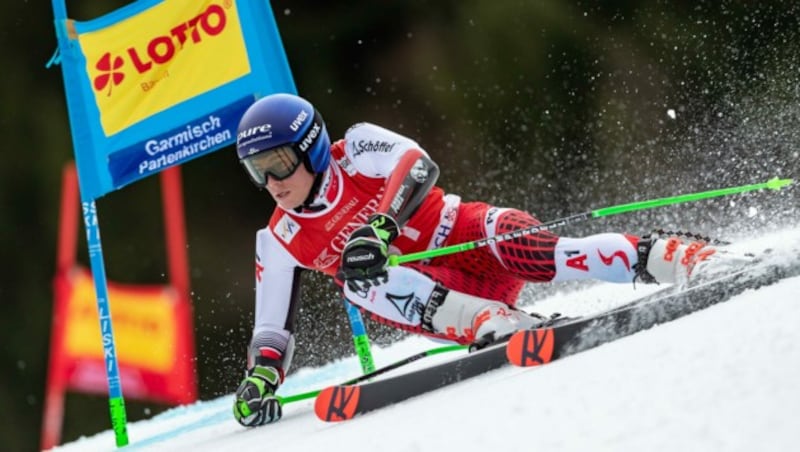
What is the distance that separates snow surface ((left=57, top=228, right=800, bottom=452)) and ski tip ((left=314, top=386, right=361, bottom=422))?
10.8 inches

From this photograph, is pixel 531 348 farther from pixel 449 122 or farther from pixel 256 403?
pixel 449 122

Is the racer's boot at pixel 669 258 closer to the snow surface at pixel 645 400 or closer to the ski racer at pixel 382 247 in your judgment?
the ski racer at pixel 382 247

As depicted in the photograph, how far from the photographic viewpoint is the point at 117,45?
462 centimetres

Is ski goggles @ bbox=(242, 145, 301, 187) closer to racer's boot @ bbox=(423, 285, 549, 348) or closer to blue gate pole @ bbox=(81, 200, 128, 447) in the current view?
racer's boot @ bbox=(423, 285, 549, 348)

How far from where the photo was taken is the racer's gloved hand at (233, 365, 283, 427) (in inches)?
140

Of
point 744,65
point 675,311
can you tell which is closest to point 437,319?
point 675,311

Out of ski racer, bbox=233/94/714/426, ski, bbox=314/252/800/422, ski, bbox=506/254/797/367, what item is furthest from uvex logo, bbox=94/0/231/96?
ski, bbox=506/254/797/367

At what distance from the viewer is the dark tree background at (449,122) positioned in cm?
944

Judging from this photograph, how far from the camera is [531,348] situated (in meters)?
2.66

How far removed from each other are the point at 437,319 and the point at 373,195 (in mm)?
521

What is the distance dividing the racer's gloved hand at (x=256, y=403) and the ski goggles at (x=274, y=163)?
2.10ft

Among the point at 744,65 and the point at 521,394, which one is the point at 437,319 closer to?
the point at 521,394

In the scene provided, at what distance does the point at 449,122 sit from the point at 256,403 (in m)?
7.38

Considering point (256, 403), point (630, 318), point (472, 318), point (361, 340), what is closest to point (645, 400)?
point (630, 318)
